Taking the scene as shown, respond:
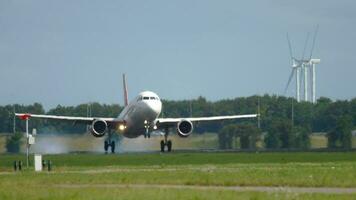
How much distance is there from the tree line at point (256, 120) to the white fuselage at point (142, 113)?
14.3 m

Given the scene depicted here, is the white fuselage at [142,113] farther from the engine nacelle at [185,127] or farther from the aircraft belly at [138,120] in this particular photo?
the engine nacelle at [185,127]

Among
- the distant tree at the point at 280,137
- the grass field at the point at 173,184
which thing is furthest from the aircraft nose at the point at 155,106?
the grass field at the point at 173,184

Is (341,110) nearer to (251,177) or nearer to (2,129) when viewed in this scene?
(2,129)

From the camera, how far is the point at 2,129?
14838 cm

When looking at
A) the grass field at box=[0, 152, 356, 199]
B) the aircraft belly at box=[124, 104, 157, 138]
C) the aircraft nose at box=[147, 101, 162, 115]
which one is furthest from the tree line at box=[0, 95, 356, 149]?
the grass field at box=[0, 152, 356, 199]

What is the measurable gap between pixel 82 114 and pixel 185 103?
21.1 m

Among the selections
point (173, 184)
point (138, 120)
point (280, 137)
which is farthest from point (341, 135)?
point (173, 184)

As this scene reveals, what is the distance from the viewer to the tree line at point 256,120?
123m

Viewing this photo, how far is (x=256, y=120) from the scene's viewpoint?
145875 millimetres

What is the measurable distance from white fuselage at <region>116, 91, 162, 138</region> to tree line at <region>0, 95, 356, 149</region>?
47.1 feet

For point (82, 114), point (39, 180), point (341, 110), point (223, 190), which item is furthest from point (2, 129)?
point (223, 190)

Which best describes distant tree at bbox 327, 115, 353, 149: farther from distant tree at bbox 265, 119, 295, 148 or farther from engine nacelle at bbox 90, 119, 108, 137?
engine nacelle at bbox 90, 119, 108, 137

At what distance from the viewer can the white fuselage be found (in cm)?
8944

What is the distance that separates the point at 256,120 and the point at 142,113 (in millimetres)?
58122
